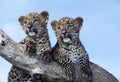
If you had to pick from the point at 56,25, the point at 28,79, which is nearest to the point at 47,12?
the point at 56,25

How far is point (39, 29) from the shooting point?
2094 cm

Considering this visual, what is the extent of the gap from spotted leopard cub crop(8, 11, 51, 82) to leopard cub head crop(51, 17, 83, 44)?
0.34 meters

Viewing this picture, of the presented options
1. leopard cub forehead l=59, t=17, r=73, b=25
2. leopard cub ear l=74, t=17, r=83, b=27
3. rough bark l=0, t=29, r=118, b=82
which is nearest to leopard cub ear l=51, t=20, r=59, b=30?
leopard cub forehead l=59, t=17, r=73, b=25

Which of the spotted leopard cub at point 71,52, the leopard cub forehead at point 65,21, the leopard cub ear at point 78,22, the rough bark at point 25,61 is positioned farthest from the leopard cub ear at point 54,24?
the rough bark at point 25,61

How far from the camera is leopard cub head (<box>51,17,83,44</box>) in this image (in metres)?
20.8

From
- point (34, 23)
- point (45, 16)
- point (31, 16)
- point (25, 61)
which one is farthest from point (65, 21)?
point (25, 61)

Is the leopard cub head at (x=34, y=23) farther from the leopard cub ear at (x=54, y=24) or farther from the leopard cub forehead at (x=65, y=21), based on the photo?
the leopard cub forehead at (x=65, y=21)

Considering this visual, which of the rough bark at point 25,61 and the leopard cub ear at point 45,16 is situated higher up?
the leopard cub ear at point 45,16

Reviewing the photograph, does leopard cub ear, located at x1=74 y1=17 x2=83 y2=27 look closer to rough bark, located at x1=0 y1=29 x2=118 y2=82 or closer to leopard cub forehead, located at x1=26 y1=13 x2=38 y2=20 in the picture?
leopard cub forehead, located at x1=26 y1=13 x2=38 y2=20

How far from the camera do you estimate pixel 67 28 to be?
20812mm

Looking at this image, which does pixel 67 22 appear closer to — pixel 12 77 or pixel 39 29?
pixel 39 29

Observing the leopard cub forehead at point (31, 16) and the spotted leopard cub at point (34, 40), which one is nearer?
the spotted leopard cub at point (34, 40)

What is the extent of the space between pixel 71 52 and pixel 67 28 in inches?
31.9

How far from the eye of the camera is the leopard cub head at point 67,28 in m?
20.8
